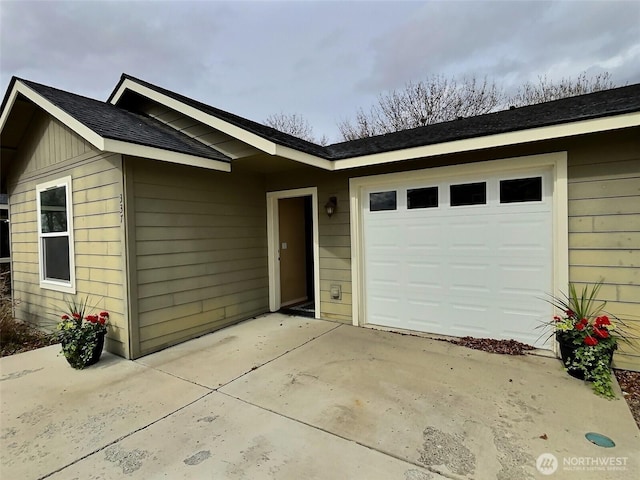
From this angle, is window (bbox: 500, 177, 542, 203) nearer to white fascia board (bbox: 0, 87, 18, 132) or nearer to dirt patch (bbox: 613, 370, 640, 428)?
dirt patch (bbox: 613, 370, 640, 428)

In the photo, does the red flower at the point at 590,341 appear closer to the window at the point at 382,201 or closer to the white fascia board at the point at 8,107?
the window at the point at 382,201

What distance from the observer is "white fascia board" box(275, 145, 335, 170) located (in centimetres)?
414

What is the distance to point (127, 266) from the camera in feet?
12.9

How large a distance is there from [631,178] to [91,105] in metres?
7.16

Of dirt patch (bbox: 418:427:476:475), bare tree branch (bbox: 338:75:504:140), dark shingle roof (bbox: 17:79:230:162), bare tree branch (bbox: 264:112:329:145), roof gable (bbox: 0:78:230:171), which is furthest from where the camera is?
bare tree branch (bbox: 264:112:329:145)

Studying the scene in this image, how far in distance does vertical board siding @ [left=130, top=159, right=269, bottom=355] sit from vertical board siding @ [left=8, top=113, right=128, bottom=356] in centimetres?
30

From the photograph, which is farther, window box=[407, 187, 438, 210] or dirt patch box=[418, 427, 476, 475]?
window box=[407, 187, 438, 210]

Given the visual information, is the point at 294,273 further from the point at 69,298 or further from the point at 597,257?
the point at 597,257

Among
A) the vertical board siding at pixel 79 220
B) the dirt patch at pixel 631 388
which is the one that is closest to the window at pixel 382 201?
the dirt patch at pixel 631 388

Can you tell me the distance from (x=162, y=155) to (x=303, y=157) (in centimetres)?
180

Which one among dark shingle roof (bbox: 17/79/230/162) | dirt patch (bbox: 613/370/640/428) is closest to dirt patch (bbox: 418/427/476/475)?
dirt patch (bbox: 613/370/640/428)

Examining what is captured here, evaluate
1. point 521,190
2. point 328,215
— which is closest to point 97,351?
point 328,215

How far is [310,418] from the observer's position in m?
2.63

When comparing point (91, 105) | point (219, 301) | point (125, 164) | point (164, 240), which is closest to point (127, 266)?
point (164, 240)
